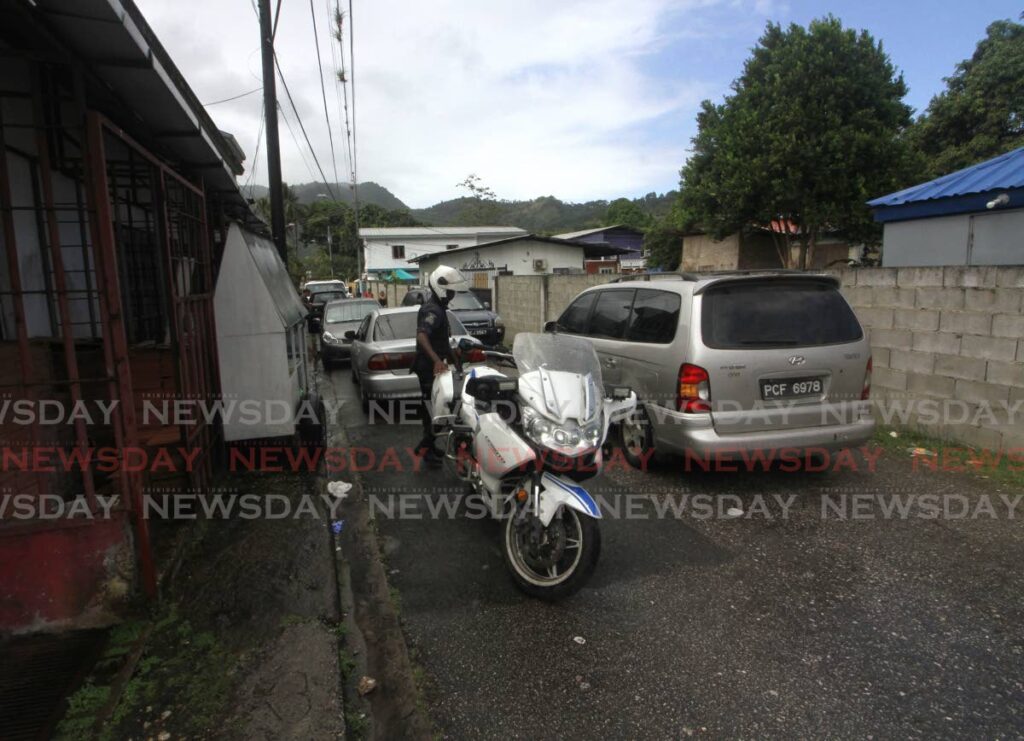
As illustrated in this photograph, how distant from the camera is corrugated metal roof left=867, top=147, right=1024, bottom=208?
23.9 feet

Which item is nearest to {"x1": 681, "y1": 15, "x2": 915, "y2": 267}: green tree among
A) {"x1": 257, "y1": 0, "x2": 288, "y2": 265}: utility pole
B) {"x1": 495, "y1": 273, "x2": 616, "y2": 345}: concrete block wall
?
{"x1": 495, "y1": 273, "x2": 616, "y2": 345}: concrete block wall

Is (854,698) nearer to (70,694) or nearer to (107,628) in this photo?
(70,694)

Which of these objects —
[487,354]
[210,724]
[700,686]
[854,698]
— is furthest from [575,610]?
[487,354]

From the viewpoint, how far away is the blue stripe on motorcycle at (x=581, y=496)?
10.3 feet

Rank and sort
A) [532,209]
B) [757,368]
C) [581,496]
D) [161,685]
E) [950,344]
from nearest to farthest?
[161,685]
[581,496]
[757,368]
[950,344]
[532,209]

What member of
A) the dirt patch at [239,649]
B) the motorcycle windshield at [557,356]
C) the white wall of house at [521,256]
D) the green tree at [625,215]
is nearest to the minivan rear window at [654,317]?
the motorcycle windshield at [557,356]

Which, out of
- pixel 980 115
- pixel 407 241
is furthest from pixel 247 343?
pixel 407 241

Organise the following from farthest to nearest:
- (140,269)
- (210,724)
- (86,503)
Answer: (140,269) < (86,503) < (210,724)

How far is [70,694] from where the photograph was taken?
2627mm

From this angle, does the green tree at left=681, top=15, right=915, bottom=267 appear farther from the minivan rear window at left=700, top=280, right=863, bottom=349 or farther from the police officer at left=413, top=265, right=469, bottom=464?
the police officer at left=413, top=265, right=469, bottom=464

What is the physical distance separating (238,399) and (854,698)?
4.75m

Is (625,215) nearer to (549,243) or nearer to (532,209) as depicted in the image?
(549,243)

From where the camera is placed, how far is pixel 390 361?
7727mm

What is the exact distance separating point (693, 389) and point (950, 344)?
2.97 meters
